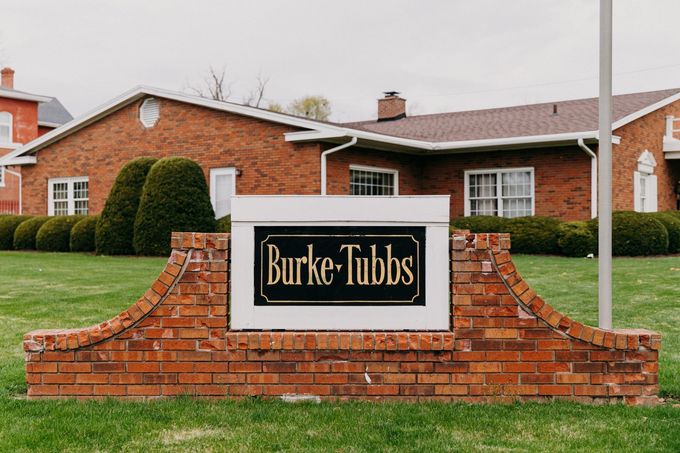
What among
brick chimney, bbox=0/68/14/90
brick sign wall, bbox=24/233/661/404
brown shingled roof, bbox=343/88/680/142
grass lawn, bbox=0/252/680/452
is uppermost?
brick chimney, bbox=0/68/14/90

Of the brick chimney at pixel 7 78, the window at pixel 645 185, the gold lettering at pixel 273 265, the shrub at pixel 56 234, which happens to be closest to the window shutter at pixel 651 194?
the window at pixel 645 185

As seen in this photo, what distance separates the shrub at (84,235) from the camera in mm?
21891

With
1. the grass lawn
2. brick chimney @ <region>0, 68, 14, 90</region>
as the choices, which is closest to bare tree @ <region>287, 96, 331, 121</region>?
brick chimney @ <region>0, 68, 14, 90</region>

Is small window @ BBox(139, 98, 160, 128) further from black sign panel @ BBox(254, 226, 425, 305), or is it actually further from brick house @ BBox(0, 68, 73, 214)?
black sign panel @ BBox(254, 226, 425, 305)

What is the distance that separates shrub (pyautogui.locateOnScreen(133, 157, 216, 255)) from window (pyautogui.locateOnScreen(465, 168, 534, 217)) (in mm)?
7642

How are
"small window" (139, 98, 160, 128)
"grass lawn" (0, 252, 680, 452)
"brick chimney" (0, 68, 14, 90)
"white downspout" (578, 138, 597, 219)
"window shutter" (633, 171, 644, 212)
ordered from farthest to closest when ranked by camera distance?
1. "brick chimney" (0, 68, 14, 90)
2. "small window" (139, 98, 160, 128)
3. "window shutter" (633, 171, 644, 212)
4. "white downspout" (578, 138, 597, 219)
5. "grass lawn" (0, 252, 680, 452)

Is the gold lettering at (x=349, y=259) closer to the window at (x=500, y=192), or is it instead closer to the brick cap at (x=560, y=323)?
the brick cap at (x=560, y=323)

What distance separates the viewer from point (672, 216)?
21562 millimetres

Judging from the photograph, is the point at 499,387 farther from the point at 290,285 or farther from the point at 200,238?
the point at 200,238

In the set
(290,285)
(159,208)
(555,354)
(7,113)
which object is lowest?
(555,354)

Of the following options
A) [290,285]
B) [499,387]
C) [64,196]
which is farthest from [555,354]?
[64,196]

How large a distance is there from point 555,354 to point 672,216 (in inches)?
717

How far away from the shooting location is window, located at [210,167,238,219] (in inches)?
853

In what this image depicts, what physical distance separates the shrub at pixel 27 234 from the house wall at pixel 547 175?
39.6 ft
